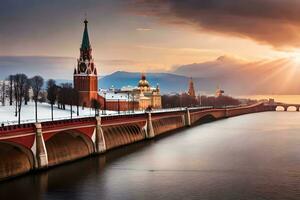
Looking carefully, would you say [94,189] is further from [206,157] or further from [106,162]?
[206,157]

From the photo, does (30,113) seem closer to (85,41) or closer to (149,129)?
(149,129)

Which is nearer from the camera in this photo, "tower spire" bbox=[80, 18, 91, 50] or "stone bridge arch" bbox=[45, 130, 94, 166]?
"stone bridge arch" bbox=[45, 130, 94, 166]

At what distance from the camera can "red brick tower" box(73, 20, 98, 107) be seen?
415ft

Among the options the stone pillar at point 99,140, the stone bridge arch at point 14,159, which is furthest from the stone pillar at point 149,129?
the stone bridge arch at point 14,159

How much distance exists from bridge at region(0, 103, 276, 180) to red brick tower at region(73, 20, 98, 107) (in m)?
44.1

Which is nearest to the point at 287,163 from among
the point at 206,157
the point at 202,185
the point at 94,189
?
the point at 206,157

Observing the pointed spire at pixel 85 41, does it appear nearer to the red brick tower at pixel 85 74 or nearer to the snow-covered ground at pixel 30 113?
the red brick tower at pixel 85 74

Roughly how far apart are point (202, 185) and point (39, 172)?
15.1 metres

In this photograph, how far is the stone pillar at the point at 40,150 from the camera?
46.3 m

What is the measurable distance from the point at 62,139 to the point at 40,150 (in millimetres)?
8926

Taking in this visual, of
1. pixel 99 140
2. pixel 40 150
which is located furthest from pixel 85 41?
pixel 40 150

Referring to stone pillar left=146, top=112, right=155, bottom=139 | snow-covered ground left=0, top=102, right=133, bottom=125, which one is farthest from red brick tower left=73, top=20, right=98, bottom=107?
stone pillar left=146, top=112, right=155, bottom=139

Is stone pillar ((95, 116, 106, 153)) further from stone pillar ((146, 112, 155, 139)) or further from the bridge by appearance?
stone pillar ((146, 112, 155, 139))

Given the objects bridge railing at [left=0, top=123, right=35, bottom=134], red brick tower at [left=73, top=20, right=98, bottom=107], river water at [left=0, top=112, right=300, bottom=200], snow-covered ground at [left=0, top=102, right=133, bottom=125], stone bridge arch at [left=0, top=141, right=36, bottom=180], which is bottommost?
river water at [left=0, top=112, right=300, bottom=200]
